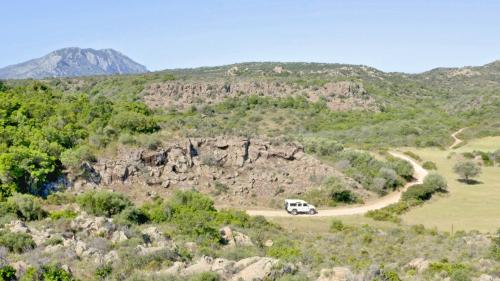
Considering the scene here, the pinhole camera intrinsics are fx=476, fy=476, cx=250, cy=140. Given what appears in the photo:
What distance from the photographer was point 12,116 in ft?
129

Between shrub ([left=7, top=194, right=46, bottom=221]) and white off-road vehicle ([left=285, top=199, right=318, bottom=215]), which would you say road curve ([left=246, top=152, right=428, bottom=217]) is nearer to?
white off-road vehicle ([left=285, top=199, right=318, bottom=215])

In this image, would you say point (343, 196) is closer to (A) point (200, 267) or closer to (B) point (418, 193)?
(B) point (418, 193)

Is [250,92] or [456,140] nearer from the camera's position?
[456,140]

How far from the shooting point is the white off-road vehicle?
3462 cm

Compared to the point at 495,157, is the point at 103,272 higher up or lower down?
higher up

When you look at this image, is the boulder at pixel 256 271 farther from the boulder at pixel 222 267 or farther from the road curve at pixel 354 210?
the road curve at pixel 354 210

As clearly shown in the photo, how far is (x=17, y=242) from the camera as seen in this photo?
17078mm

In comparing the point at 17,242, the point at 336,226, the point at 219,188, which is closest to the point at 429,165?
the point at 219,188

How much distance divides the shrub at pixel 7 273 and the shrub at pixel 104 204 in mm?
11901

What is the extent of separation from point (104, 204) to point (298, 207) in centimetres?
1432

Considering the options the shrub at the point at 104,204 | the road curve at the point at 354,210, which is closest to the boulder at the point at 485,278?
the road curve at the point at 354,210

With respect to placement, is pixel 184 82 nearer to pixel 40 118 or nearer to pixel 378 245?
pixel 40 118

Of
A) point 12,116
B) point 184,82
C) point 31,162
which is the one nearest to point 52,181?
point 31,162

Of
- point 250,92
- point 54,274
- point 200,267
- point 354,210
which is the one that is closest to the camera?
point 54,274
